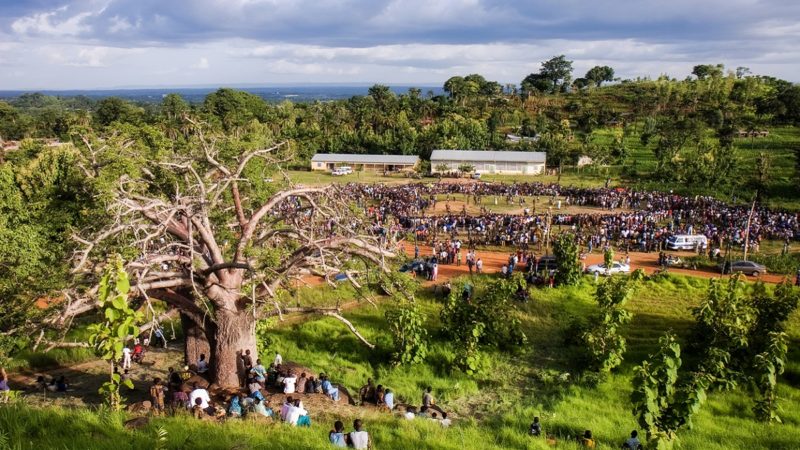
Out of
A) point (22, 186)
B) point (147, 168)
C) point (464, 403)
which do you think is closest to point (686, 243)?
point (464, 403)

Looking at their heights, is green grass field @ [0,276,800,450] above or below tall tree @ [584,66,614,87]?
below

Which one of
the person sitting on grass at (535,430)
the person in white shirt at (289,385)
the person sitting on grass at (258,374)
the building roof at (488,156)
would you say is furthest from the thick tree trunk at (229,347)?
the building roof at (488,156)

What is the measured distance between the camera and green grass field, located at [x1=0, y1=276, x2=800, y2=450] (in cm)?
752

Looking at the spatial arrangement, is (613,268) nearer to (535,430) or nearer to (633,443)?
(535,430)

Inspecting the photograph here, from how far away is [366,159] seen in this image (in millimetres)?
67312

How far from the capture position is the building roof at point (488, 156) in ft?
206

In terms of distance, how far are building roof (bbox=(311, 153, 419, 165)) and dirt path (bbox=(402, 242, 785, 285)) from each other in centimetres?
3576

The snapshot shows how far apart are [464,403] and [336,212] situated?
5.93m

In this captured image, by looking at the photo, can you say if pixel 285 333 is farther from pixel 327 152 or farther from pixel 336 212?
pixel 327 152

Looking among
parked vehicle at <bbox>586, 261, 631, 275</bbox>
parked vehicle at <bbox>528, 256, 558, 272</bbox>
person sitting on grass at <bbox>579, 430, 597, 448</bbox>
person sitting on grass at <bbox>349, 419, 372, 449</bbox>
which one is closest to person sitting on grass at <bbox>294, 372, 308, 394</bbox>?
person sitting on grass at <bbox>349, 419, 372, 449</bbox>

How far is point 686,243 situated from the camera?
30.0 m

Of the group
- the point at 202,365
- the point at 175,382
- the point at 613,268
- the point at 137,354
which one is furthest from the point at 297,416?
the point at 613,268

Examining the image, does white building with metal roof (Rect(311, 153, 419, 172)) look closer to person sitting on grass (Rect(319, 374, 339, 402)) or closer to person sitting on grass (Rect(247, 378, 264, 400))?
person sitting on grass (Rect(319, 374, 339, 402))

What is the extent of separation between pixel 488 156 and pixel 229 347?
54895 millimetres
